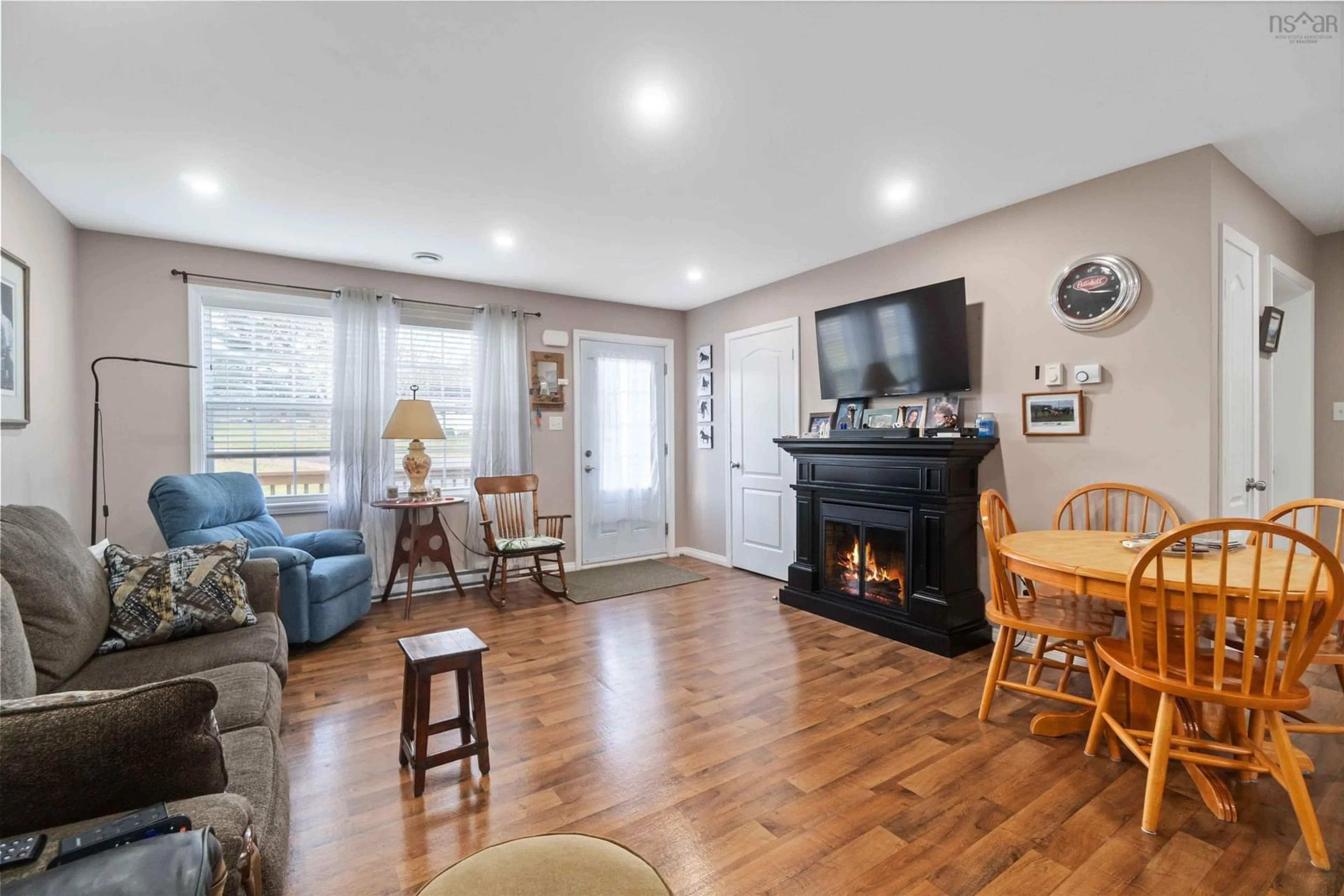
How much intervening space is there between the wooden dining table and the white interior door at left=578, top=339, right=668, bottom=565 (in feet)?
11.8

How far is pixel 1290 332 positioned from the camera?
3691 millimetres

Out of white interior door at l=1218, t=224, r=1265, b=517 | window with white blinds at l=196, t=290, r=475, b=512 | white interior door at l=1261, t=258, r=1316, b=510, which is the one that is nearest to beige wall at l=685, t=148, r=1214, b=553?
white interior door at l=1218, t=224, r=1265, b=517

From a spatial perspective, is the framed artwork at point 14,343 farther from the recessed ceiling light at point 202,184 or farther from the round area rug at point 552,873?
the round area rug at point 552,873

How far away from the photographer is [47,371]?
2.98m

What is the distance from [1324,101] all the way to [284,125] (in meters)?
4.10

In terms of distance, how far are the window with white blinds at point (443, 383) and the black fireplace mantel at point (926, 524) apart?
297 centimetres

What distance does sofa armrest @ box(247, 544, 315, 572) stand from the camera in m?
3.09

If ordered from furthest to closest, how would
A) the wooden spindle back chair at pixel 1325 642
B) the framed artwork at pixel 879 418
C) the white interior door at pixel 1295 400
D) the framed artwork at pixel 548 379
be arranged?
the framed artwork at pixel 548 379
the framed artwork at pixel 879 418
the white interior door at pixel 1295 400
the wooden spindle back chair at pixel 1325 642

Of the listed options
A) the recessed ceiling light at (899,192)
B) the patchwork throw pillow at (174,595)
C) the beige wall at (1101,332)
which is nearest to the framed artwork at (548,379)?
the beige wall at (1101,332)

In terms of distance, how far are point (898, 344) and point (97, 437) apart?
466 centimetres

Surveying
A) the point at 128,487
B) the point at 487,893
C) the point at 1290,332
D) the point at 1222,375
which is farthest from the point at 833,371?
the point at 128,487

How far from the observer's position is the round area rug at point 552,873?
91 cm

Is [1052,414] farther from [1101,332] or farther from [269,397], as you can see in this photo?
[269,397]

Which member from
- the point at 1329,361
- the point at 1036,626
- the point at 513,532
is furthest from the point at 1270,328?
the point at 513,532
